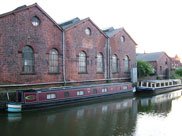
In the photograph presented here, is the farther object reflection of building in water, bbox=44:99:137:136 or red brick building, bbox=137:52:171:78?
red brick building, bbox=137:52:171:78

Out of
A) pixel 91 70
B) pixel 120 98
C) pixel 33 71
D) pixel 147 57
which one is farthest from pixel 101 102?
pixel 147 57

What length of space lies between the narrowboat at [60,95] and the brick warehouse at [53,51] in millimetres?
2363

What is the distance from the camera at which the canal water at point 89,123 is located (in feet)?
25.6

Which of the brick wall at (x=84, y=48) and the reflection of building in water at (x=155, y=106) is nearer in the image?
the reflection of building in water at (x=155, y=106)

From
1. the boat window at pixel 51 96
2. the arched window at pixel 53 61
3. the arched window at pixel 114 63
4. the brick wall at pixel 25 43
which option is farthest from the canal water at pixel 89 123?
the arched window at pixel 114 63

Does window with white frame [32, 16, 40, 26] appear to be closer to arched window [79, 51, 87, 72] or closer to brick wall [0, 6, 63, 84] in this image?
brick wall [0, 6, 63, 84]

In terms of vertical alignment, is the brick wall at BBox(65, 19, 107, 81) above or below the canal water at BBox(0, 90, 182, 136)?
above

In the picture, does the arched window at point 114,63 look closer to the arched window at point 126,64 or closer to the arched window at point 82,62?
the arched window at point 126,64

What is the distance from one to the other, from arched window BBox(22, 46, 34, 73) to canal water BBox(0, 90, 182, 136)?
4.11m

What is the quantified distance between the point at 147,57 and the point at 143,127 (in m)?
28.5

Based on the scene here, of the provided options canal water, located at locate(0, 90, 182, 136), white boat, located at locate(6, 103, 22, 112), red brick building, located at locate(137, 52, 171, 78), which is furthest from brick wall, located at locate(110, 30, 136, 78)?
white boat, located at locate(6, 103, 22, 112)

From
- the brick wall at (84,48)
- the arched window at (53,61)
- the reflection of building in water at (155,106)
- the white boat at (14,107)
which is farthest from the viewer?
the brick wall at (84,48)

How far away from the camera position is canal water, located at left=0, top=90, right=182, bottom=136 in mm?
7809

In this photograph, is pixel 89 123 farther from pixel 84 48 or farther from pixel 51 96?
pixel 84 48
